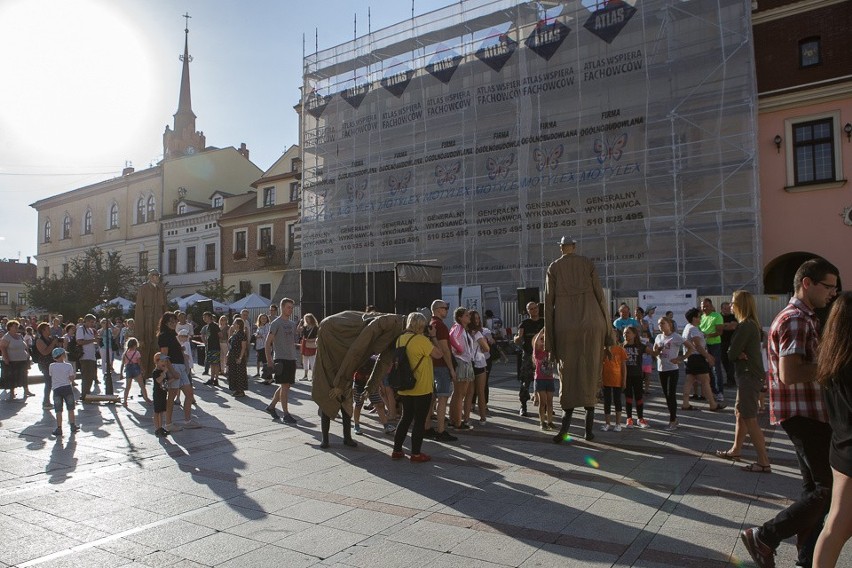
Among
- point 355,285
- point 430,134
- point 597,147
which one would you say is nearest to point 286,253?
point 430,134

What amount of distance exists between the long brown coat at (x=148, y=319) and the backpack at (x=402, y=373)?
4.80 m

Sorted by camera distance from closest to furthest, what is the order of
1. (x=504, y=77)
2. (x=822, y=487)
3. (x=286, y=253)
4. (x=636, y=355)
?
(x=822, y=487) → (x=636, y=355) → (x=504, y=77) → (x=286, y=253)

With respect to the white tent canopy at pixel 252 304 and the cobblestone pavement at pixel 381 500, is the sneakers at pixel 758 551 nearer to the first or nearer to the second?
the cobblestone pavement at pixel 381 500

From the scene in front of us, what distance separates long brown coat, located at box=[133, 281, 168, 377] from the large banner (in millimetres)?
12976

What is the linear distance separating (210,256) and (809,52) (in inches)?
1276

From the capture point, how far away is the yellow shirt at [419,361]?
22.8 feet

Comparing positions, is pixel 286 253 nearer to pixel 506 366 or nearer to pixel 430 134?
pixel 430 134

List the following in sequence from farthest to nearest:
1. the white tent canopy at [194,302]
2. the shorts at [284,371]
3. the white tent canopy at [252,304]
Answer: the white tent canopy at [194,302], the white tent canopy at [252,304], the shorts at [284,371]

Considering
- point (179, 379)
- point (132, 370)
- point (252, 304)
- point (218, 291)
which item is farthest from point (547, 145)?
point (218, 291)

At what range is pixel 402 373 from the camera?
22.8 ft

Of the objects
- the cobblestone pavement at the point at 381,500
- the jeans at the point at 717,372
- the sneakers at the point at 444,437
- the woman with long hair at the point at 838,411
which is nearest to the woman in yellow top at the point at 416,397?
the cobblestone pavement at the point at 381,500

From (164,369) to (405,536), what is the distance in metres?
5.42

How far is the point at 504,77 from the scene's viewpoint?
71.8 ft

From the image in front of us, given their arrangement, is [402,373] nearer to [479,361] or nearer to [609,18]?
[479,361]
